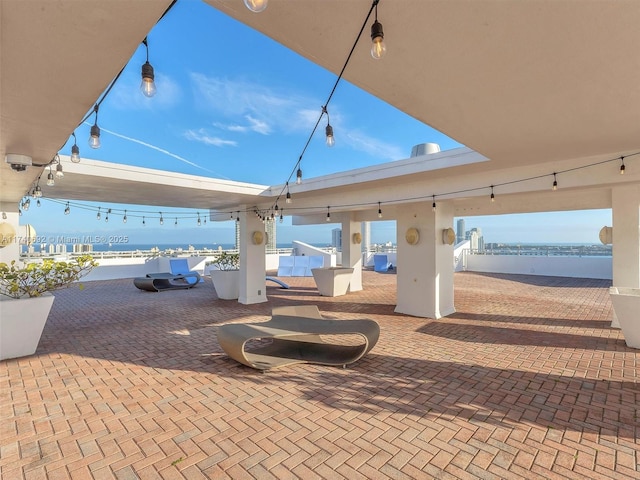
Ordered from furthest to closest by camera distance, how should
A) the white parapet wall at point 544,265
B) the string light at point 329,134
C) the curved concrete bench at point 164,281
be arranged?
1. the white parapet wall at point 544,265
2. the curved concrete bench at point 164,281
3. the string light at point 329,134

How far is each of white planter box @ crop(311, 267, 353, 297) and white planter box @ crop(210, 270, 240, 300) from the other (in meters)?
2.69

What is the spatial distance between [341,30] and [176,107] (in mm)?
18786

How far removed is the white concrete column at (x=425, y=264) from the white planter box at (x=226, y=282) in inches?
204

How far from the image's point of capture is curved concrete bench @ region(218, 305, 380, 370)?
14.7 ft

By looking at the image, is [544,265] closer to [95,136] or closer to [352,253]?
[352,253]

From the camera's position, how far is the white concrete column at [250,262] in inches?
373

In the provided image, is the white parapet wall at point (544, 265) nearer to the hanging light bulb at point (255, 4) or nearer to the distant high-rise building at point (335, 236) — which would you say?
the distant high-rise building at point (335, 236)

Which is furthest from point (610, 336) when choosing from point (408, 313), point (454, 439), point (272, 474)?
point (272, 474)

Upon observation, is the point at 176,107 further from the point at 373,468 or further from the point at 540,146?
the point at 373,468

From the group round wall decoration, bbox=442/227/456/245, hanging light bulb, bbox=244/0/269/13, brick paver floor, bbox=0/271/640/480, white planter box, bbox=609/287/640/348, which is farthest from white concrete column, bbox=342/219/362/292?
hanging light bulb, bbox=244/0/269/13

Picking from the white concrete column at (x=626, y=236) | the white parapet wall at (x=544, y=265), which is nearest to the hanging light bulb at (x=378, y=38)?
the white concrete column at (x=626, y=236)

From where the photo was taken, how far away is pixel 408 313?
795 cm

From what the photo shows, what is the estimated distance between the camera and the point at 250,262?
9508 mm

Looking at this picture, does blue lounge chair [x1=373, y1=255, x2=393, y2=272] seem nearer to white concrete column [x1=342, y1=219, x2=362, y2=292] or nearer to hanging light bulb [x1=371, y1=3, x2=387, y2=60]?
white concrete column [x1=342, y1=219, x2=362, y2=292]
